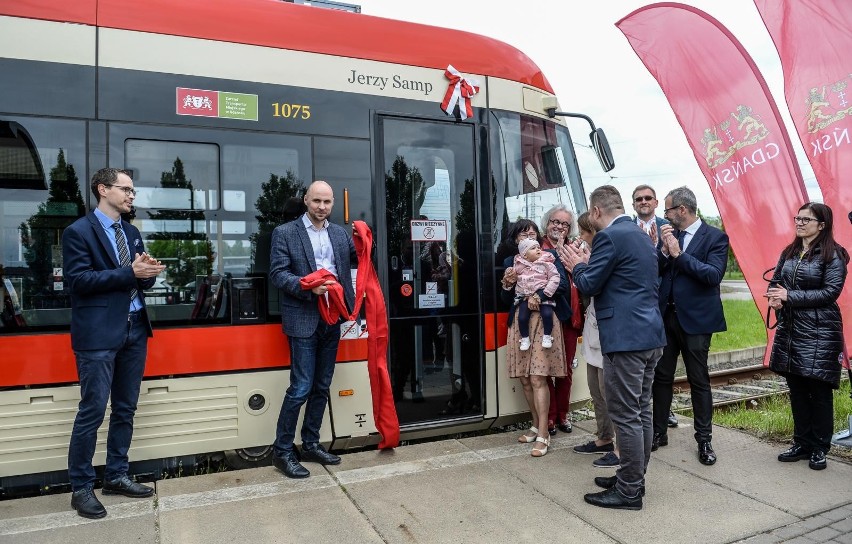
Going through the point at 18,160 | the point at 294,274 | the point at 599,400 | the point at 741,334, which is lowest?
the point at 741,334

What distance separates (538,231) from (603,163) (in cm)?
92

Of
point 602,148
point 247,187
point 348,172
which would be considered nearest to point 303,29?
point 348,172

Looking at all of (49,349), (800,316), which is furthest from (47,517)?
(800,316)

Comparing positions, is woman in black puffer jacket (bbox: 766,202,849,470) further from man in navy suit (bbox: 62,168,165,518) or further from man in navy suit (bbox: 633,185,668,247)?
man in navy suit (bbox: 62,168,165,518)

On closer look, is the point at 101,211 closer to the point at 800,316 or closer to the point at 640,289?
the point at 640,289

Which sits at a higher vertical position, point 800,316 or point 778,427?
point 800,316

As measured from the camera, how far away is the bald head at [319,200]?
418 centimetres

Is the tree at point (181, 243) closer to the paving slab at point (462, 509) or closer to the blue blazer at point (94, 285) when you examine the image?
the blue blazer at point (94, 285)

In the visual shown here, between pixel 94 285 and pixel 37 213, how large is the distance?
0.67 m

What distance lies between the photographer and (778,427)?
17.6 feet

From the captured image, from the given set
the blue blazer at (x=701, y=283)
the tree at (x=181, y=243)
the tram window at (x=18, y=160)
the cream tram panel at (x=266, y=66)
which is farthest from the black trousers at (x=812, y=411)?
the tram window at (x=18, y=160)

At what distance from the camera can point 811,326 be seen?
14.6 feet

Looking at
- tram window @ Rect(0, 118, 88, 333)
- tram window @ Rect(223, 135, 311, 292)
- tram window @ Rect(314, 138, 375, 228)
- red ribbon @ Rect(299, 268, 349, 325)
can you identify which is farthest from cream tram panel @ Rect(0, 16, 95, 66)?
red ribbon @ Rect(299, 268, 349, 325)

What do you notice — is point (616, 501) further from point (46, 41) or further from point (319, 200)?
point (46, 41)
